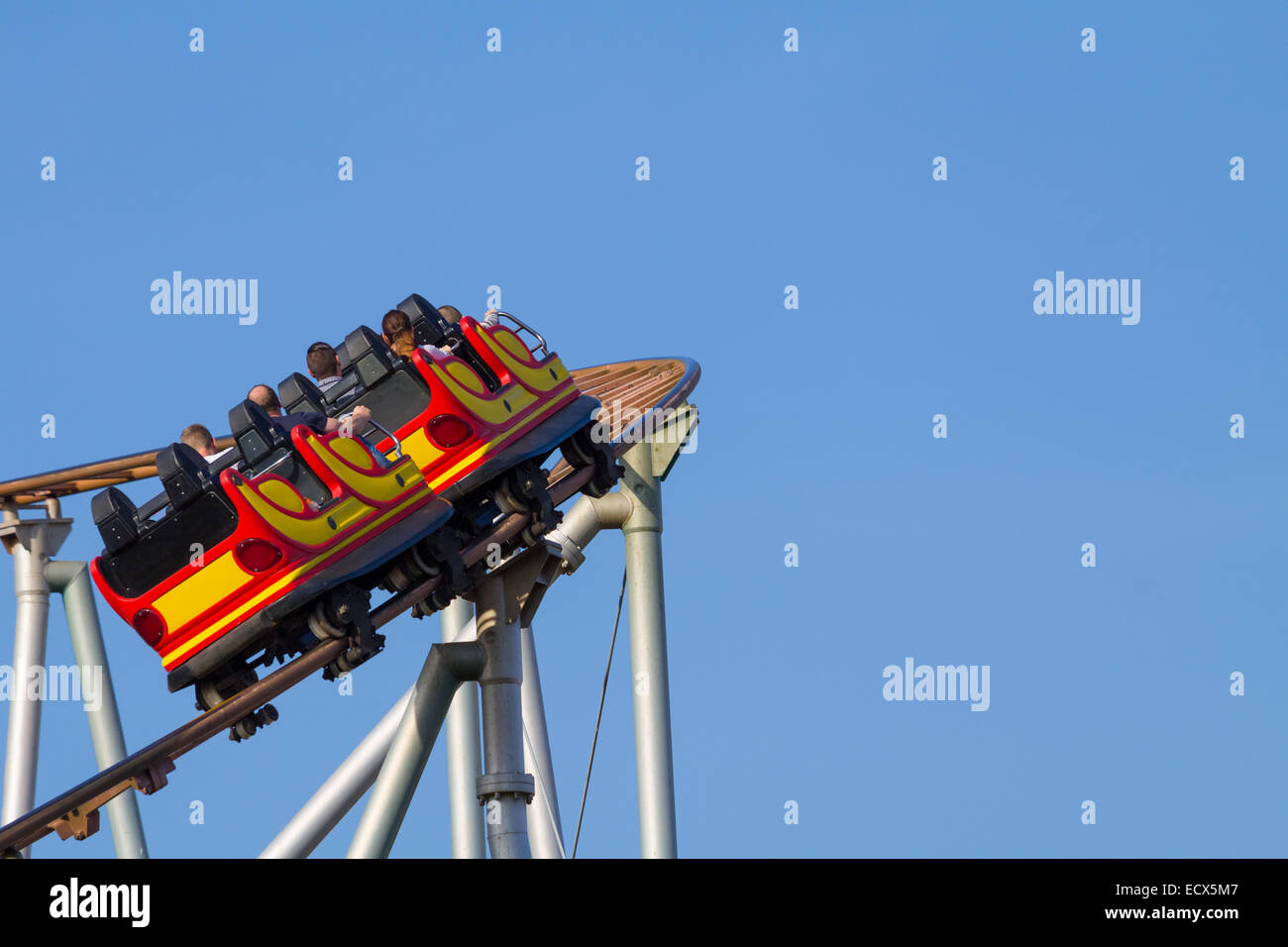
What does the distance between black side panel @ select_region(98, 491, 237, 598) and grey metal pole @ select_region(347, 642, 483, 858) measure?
1256 millimetres

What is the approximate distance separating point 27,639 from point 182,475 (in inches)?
153

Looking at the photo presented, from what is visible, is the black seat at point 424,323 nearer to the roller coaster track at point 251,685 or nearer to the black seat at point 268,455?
the roller coaster track at point 251,685

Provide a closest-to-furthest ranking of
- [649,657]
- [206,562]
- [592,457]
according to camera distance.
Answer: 1. [206,562]
2. [592,457]
3. [649,657]

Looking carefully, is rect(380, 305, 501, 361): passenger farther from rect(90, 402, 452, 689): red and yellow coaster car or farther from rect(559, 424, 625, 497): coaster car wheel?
rect(90, 402, 452, 689): red and yellow coaster car

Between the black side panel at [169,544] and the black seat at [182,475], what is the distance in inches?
1.0

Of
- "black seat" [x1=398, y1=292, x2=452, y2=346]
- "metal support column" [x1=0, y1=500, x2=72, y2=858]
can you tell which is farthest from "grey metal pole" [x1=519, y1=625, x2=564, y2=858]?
"metal support column" [x1=0, y1=500, x2=72, y2=858]

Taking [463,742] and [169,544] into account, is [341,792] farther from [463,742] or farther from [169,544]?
[169,544]

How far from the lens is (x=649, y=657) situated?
9281 mm

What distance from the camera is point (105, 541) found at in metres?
6.48

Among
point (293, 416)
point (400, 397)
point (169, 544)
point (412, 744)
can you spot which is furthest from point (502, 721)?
point (169, 544)
